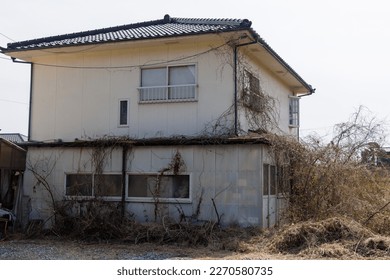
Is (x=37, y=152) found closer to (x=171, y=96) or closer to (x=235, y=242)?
(x=171, y=96)

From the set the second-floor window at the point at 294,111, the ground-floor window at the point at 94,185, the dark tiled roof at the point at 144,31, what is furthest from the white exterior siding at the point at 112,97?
the second-floor window at the point at 294,111

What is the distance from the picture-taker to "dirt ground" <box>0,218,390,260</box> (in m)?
9.16

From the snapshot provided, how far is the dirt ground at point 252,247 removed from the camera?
9156 mm

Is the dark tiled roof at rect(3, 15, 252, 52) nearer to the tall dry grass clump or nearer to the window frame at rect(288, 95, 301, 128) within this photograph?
the tall dry grass clump

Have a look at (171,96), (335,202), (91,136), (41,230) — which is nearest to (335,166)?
(335,202)

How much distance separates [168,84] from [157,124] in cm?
114

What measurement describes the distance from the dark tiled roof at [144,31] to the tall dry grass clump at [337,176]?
3.25 meters

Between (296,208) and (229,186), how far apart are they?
6.43 ft

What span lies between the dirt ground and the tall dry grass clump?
1.33 meters

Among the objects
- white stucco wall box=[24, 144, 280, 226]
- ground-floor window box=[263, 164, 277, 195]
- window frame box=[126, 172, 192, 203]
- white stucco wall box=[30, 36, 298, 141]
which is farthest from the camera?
white stucco wall box=[30, 36, 298, 141]

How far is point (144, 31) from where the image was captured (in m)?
14.0

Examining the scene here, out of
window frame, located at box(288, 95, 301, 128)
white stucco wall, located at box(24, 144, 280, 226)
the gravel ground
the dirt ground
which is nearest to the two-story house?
white stucco wall, located at box(24, 144, 280, 226)

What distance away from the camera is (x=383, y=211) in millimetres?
11195

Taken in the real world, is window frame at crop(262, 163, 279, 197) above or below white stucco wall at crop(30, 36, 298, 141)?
below
